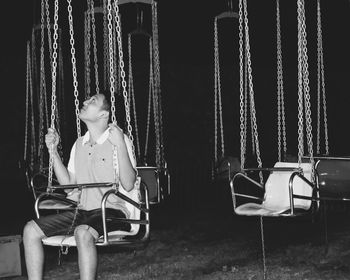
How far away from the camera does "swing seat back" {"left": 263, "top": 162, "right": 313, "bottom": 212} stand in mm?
4539

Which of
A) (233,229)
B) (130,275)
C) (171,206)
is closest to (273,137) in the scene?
(171,206)

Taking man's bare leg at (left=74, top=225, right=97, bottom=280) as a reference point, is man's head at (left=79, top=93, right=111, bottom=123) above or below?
above

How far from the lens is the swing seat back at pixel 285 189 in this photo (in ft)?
14.9

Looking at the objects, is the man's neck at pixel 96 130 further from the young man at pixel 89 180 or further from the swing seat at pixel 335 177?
the swing seat at pixel 335 177

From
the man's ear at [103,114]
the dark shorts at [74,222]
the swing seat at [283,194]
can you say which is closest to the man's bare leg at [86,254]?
the dark shorts at [74,222]

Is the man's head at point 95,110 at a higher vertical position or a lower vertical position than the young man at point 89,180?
higher

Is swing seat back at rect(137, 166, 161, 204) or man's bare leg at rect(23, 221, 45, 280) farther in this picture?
swing seat back at rect(137, 166, 161, 204)

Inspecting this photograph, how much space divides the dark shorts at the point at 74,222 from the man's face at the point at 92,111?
0.56m

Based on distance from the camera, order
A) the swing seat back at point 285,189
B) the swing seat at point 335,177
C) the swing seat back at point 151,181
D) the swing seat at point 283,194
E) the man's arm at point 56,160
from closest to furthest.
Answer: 1. the man's arm at point 56,160
2. the swing seat at point 283,194
3. the swing seat back at point 285,189
4. the swing seat at point 335,177
5. the swing seat back at point 151,181

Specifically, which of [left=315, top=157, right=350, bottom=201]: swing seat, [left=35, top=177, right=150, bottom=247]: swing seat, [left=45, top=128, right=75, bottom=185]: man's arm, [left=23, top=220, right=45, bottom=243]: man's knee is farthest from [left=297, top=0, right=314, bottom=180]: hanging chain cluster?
[left=23, top=220, right=45, bottom=243]: man's knee

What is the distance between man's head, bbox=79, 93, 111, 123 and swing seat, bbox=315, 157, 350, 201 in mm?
2394

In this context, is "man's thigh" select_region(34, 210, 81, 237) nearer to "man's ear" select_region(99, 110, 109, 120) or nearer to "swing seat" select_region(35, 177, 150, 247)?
"swing seat" select_region(35, 177, 150, 247)

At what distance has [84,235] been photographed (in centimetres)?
327

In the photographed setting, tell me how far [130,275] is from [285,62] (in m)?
7.69
